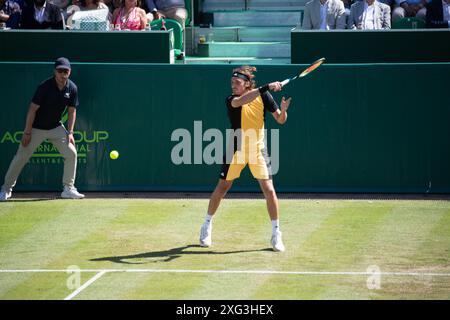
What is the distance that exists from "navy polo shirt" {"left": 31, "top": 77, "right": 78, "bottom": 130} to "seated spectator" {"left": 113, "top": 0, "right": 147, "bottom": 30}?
3413 millimetres

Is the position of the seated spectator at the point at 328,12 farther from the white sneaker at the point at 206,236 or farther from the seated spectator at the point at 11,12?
the white sneaker at the point at 206,236

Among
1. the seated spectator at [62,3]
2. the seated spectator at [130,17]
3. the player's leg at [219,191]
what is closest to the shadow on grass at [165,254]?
the player's leg at [219,191]

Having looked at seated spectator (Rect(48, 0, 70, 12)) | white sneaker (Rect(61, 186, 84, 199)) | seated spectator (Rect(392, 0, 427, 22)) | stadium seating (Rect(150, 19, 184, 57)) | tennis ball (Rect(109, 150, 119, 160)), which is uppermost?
seated spectator (Rect(48, 0, 70, 12))

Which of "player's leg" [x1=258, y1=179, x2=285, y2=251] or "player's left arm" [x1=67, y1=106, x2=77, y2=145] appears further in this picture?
"player's left arm" [x1=67, y1=106, x2=77, y2=145]

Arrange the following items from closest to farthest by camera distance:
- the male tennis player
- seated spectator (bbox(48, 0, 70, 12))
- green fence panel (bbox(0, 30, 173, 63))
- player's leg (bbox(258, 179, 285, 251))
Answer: player's leg (bbox(258, 179, 285, 251))
the male tennis player
green fence panel (bbox(0, 30, 173, 63))
seated spectator (bbox(48, 0, 70, 12))

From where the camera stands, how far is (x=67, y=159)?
1444 cm

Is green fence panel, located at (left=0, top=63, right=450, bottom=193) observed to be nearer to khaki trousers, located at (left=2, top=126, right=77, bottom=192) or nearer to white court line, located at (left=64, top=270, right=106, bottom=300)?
khaki trousers, located at (left=2, top=126, right=77, bottom=192)

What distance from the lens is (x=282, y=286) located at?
9.54m

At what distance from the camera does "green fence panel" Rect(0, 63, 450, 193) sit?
578 inches

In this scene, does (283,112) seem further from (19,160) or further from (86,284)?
(19,160)

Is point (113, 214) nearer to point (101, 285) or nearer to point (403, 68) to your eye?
point (101, 285)

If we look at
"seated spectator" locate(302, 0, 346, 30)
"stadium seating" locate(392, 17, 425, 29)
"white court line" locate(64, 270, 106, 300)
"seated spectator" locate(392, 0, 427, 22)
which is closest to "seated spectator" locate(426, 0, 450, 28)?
"stadium seating" locate(392, 17, 425, 29)

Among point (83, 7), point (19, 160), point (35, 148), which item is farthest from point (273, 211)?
point (83, 7)

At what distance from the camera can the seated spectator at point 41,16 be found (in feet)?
57.0
